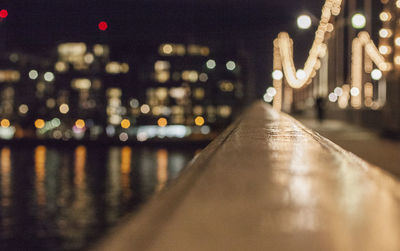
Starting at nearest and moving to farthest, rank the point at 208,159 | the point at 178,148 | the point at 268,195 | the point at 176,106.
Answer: the point at 268,195 → the point at 208,159 → the point at 178,148 → the point at 176,106

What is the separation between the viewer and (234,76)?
558ft

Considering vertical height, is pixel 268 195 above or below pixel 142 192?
above

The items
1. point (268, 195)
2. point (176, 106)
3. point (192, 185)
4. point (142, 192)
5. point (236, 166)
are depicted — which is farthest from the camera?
point (176, 106)

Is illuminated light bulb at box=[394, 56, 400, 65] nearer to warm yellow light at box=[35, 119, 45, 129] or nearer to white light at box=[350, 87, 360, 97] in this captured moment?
white light at box=[350, 87, 360, 97]

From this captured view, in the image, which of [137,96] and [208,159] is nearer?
[208,159]

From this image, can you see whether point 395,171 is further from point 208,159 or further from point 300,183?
point 300,183

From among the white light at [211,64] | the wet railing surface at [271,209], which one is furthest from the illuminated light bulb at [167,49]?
the wet railing surface at [271,209]

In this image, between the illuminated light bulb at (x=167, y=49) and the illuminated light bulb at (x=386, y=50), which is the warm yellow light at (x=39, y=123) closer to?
the illuminated light bulb at (x=167, y=49)

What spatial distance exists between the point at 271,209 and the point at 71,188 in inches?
4264

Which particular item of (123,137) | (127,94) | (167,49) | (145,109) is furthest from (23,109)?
(167,49)

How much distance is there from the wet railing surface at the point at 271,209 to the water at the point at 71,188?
5735cm

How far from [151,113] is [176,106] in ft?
20.4

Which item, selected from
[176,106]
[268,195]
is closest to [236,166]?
[268,195]

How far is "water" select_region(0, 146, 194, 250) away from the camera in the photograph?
7825cm
